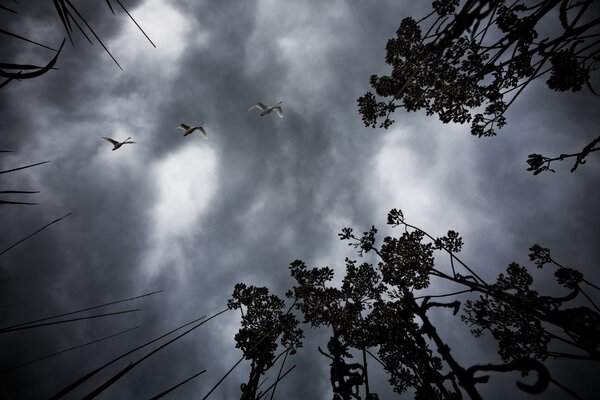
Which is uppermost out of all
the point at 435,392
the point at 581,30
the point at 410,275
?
the point at 581,30

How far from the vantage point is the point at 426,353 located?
7.43m

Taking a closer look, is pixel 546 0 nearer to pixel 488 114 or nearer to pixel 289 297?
pixel 488 114

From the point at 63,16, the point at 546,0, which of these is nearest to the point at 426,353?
the point at 546,0

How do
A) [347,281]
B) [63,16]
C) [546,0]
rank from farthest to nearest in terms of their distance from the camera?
1. [347,281]
2. [546,0]
3. [63,16]

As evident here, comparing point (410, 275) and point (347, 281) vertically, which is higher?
point (347, 281)

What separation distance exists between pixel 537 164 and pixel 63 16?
735cm

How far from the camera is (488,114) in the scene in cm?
598

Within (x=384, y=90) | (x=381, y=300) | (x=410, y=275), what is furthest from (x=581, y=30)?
(x=381, y=300)

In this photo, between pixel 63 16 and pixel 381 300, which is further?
pixel 381 300

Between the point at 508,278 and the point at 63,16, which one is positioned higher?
the point at 63,16

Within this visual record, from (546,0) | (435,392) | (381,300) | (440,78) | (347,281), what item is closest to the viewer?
(546,0)

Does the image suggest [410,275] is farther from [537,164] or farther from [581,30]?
[581,30]

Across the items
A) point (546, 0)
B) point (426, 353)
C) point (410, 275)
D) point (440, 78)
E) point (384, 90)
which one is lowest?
point (426, 353)

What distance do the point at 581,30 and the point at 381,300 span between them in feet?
34.7
